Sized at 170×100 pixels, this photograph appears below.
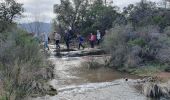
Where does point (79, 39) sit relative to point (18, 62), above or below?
above

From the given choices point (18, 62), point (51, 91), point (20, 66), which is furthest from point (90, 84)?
point (20, 66)

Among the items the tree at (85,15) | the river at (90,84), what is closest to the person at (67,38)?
the tree at (85,15)

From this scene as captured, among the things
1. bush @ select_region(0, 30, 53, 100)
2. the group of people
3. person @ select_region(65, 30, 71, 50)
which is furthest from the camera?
person @ select_region(65, 30, 71, 50)

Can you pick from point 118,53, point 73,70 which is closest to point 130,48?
point 118,53

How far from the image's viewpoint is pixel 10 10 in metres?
25.4

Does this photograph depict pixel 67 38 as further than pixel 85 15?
No

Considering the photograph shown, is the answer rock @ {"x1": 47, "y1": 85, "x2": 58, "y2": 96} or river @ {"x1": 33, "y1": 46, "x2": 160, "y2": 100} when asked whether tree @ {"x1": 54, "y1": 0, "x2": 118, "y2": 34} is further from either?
rock @ {"x1": 47, "y1": 85, "x2": 58, "y2": 96}

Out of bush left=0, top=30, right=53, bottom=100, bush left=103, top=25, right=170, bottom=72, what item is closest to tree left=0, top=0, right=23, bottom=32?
bush left=0, top=30, right=53, bottom=100

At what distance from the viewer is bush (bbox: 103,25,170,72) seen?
23344 millimetres

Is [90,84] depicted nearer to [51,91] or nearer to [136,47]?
[51,91]

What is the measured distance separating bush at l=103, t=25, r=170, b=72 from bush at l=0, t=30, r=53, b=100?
574 centimetres

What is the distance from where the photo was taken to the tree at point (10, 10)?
2494cm

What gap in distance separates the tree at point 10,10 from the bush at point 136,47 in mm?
6485

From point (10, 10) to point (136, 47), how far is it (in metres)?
8.91
